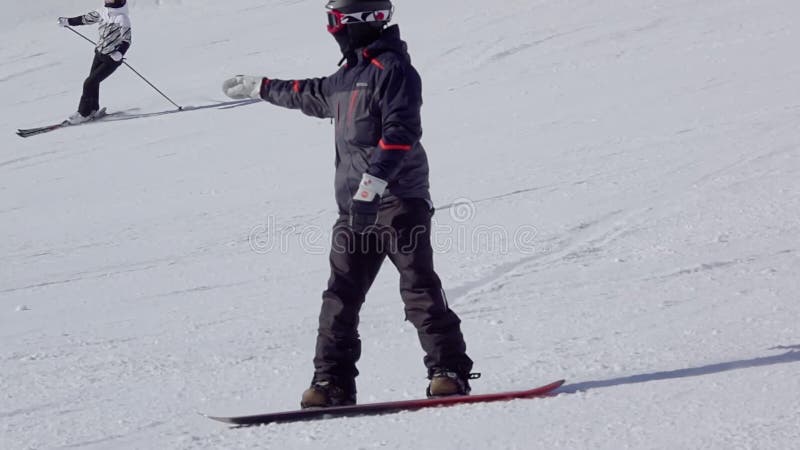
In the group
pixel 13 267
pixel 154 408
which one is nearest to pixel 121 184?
pixel 13 267

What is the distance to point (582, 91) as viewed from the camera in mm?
9812

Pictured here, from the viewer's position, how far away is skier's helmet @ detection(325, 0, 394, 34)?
145 inches

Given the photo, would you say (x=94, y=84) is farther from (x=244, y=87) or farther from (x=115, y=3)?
(x=244, y=87)

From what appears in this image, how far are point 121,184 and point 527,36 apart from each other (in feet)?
17.4

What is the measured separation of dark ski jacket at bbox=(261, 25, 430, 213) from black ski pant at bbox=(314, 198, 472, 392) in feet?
0.30

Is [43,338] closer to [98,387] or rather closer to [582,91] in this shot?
[98,387]

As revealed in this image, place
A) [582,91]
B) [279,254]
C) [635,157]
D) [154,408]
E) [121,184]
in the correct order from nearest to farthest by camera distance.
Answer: [154,408]
[279,254]
[635,157]
[121,184]
[582,91]

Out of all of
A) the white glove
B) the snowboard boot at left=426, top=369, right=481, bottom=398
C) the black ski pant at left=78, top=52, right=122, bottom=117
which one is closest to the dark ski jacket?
the white glove

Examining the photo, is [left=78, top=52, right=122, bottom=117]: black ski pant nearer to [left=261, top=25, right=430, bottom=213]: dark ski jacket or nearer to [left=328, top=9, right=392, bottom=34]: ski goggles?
[left=261, top=25, right=430, bottom=213]: dark ski jacket

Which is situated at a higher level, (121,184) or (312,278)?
(121,184)

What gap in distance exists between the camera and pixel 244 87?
4.12 metres

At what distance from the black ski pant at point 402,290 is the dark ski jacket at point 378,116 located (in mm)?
91

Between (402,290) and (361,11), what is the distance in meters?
0.99

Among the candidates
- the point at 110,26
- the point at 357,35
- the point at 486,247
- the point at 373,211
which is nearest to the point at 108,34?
the point at 110,26
